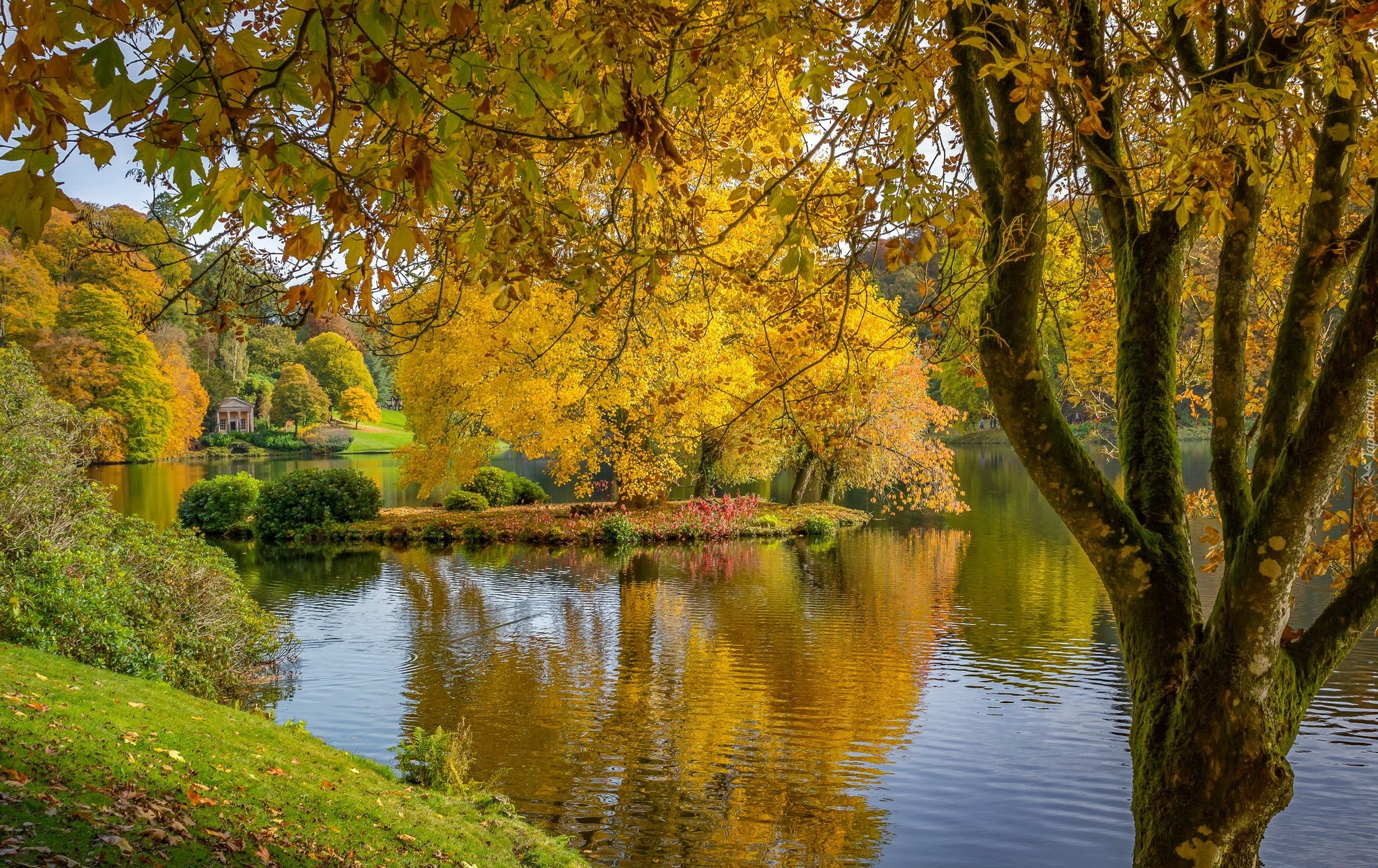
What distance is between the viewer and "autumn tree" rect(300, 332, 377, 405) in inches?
2525

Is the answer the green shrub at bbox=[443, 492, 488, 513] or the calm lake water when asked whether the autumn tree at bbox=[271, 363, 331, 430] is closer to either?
the green shrub at bbox=[443, 492, 488, 513]

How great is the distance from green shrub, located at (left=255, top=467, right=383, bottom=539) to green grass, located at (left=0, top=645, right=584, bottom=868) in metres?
16.1

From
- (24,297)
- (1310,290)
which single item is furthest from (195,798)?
(24,297)

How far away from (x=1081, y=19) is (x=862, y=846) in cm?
523

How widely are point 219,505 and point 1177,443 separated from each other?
22.8 m

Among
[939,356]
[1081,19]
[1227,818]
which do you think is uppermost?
[1081,19]

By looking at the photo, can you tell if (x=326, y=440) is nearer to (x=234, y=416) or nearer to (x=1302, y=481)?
(x=234, y=416)

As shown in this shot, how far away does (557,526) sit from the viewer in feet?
70.7

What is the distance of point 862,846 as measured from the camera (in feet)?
22.1

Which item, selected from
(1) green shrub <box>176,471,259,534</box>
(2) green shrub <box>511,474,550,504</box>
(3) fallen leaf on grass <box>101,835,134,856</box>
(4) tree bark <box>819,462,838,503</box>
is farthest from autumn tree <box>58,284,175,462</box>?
(3) fallen leaf on grass <box>101,835,134,856</box>

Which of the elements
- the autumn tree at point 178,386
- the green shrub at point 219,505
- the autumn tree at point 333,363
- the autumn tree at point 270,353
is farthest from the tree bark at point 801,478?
the autumn tree at point 270,353

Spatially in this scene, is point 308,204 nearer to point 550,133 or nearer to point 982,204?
point 550,133

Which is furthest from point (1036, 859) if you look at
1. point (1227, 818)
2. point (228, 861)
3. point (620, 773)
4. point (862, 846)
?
point (228, 861)

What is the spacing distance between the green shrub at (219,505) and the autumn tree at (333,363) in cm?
4188
